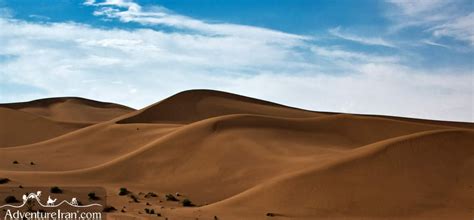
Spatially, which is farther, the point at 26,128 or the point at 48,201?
the point at 26,128

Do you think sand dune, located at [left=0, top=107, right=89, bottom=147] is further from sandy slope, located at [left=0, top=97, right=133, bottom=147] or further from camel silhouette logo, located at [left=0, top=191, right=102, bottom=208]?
camel silhouette logo, located at [left=0, top=191, right=102, bottom=208]

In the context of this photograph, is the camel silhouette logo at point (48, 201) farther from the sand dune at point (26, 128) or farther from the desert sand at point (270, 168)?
the sand dune at point (26, 128)

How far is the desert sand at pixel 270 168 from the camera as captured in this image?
68.0 feet

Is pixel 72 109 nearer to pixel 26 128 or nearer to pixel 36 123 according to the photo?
pixel 36 123

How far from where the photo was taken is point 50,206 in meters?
19.4

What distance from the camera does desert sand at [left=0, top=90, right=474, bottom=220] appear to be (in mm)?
20734

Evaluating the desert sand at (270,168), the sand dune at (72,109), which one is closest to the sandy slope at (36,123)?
the sand dune at (72,109)

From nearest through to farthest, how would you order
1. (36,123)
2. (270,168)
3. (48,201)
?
(48,201) → (270,168) → (36,123)

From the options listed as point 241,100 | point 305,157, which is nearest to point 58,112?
point 241,100

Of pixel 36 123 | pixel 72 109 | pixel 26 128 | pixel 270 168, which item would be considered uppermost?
pixel 72 109

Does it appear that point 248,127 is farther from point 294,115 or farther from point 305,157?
point 294,115

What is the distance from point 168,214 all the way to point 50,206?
4.11 m

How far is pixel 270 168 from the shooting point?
29812 mm

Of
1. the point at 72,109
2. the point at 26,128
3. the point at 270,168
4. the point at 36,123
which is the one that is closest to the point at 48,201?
the point at 270,168
